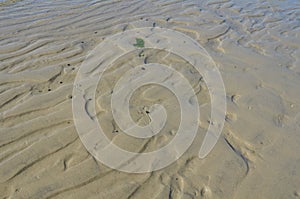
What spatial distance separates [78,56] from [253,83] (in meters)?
2.72

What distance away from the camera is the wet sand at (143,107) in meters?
3.08

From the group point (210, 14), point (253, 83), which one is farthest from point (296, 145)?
point (210, 14)

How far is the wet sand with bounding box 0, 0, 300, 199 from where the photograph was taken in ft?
10.1

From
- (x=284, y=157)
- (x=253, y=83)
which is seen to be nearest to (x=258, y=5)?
(x=253, y=83)

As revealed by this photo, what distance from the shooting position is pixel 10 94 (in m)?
4.16

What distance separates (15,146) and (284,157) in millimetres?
2831

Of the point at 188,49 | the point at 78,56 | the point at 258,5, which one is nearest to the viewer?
the point at 78,56

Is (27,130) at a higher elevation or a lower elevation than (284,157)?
higher

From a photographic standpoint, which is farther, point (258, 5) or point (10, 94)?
point (258, 5)

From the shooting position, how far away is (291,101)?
14.4 feet

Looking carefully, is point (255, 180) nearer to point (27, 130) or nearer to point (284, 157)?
point (284, 157)

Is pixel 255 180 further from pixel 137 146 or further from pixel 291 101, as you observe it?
pixel 291 101

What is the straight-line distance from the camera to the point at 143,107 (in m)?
4.05

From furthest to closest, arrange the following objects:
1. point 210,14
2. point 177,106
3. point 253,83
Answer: point 210,14 → point 253,83 → point 177,106
